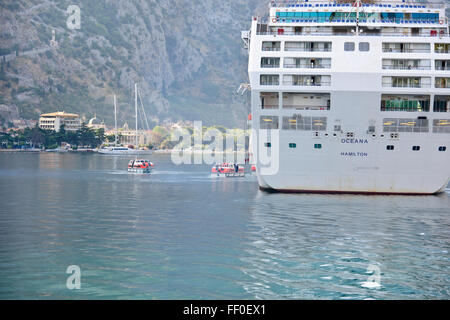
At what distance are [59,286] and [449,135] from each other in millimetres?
40526

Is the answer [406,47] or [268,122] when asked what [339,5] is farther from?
[268,122]

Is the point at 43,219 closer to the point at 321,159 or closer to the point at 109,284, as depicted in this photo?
the point at 109,284

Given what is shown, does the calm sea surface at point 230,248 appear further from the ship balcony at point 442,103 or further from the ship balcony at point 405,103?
the ship balcony at point 442,103

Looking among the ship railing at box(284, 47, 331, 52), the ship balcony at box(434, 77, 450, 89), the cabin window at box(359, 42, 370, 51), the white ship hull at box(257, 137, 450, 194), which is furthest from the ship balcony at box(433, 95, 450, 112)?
the ship railing at box(284, 47, 331, 52)

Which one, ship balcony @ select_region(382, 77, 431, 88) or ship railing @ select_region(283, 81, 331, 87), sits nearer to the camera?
ship balcony @ select_region(382, 77, 431, 88)

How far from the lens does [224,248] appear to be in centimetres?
3133

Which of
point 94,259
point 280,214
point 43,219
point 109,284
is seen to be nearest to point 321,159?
point 280,214

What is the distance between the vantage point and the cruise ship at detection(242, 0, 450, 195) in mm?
53812

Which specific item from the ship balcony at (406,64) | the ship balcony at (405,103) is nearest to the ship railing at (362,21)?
the ship balcony at (406,64)

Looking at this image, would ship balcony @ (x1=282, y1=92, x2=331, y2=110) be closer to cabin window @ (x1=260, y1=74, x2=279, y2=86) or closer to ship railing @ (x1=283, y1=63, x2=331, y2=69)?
cabin window @ (x1=260, y1=74, x2=279, y2=86)

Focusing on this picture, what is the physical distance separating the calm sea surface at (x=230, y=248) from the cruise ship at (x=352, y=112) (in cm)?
235

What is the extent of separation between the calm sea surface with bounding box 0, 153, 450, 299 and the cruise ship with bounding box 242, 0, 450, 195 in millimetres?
2351

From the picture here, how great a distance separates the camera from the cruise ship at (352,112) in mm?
53812

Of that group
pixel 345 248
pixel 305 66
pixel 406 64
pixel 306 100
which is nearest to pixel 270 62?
pixel 305 66
